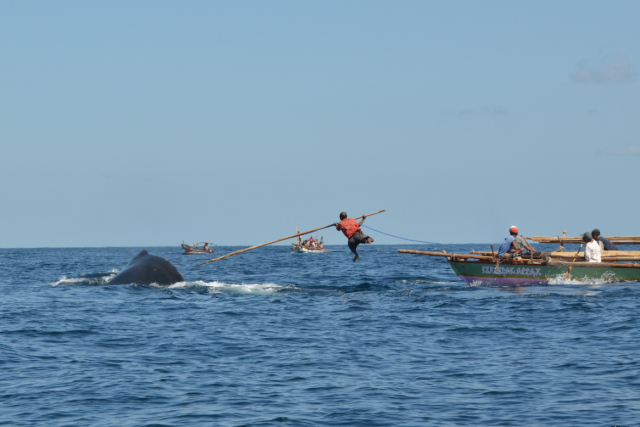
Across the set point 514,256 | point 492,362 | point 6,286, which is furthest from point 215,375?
point 6,286

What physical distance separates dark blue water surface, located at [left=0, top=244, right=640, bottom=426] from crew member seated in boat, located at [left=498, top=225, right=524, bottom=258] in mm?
3899

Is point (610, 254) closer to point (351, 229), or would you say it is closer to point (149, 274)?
point (351, 229)

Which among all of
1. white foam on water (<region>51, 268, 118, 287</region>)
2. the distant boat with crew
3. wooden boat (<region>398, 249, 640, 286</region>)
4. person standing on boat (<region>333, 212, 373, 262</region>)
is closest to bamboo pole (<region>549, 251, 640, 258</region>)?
the distant boat with crew

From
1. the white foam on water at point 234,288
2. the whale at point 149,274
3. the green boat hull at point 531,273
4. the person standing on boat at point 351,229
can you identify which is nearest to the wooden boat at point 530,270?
the green boat hull at point 531,273

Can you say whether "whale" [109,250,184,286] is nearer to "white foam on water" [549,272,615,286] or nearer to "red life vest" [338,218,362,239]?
"red life vest" [338,218,362,239]

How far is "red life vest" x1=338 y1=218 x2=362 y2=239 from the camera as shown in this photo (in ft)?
72.1

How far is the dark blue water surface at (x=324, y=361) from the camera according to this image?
9.58 m

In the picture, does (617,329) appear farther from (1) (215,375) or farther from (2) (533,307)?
(1) (215,375)

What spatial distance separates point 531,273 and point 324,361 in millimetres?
15292

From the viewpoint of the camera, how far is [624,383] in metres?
10.8

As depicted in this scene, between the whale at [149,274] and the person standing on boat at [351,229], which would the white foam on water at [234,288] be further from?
the person standing on boat at [351,229]

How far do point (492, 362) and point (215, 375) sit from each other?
497 centimetres

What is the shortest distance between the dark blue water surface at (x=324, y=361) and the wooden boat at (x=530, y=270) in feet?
8.71

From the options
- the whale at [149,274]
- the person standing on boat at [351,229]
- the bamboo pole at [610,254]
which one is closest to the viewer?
the person standing on boat at [351,229]
